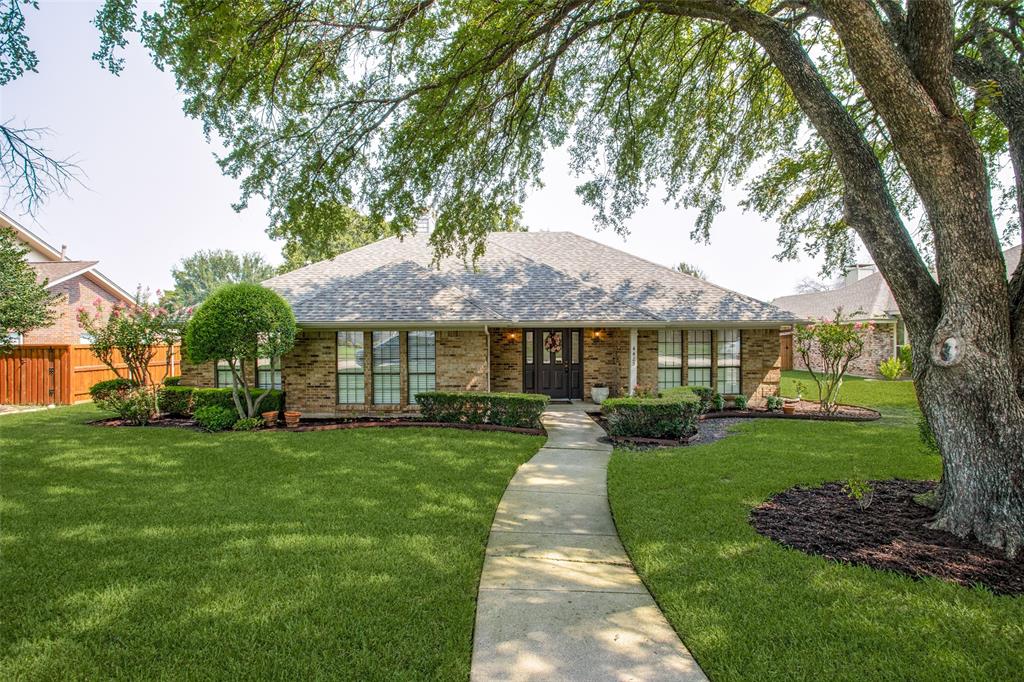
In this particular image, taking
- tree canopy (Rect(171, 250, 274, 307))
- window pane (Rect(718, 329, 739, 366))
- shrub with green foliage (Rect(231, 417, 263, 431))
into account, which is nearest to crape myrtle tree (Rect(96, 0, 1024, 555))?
window pane (Rect(718, 329, 739, 366))

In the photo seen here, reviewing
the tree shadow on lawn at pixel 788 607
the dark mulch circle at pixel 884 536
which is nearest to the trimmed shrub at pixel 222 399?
the tree shadow on lawn at pixel 788 607

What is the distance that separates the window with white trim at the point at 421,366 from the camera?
13.6m

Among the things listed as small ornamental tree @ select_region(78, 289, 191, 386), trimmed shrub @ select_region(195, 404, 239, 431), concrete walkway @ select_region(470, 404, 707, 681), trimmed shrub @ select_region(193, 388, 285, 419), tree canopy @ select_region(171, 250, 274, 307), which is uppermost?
tree canopy @ select_region(171, 250, 274, 307)

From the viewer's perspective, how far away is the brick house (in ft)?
44.2

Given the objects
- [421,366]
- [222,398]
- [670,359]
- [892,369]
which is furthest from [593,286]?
[892,369]

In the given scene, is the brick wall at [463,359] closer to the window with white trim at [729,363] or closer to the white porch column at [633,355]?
the white porch column at [633,355]

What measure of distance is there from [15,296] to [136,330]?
11.6 feet

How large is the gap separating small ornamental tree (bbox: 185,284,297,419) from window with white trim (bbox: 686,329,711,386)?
1114cm

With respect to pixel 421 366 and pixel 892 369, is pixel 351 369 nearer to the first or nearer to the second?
pixel 421 366

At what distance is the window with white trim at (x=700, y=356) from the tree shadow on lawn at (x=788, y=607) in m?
8.61

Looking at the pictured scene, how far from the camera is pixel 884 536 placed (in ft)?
16.3

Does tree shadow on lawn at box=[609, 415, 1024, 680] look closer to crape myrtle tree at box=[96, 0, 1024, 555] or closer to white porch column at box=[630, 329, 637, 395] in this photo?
crape myrtle tree at box=[96, 0, 1024, 555]

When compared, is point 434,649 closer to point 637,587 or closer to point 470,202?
point 637,587

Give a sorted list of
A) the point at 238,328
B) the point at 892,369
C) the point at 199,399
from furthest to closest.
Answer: the point at 892,369
the point at 199,399
the point at 238,328
